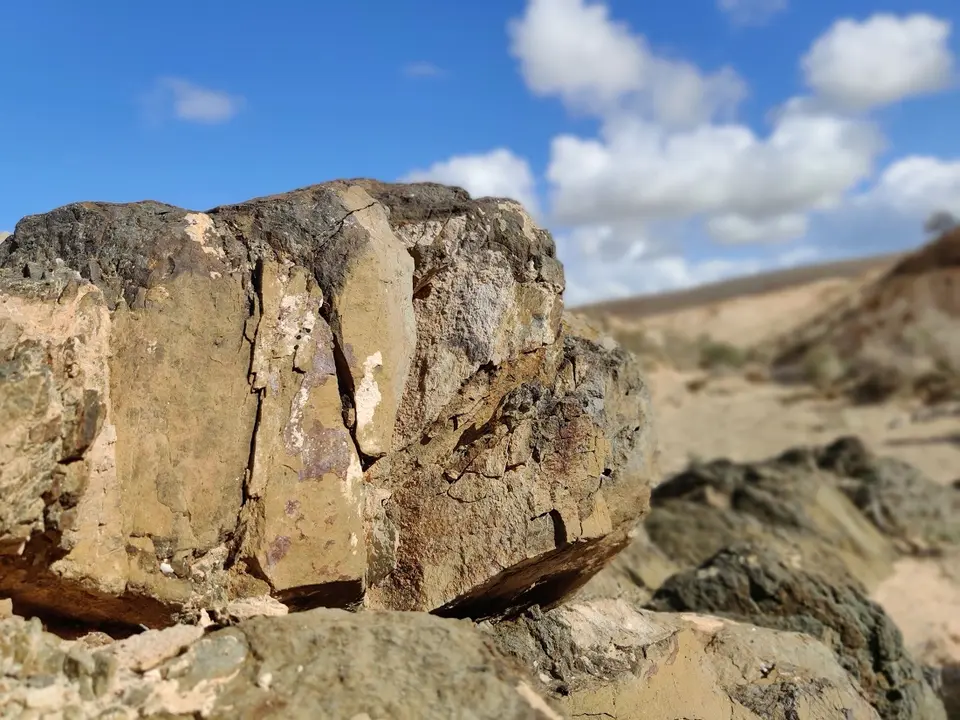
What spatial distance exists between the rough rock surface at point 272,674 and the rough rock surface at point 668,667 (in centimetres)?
57

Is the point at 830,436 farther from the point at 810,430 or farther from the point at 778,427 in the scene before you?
the point at 778,427

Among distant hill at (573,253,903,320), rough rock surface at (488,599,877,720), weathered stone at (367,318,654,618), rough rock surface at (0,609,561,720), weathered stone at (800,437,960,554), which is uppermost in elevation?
distant hill at (573,253,903,320)

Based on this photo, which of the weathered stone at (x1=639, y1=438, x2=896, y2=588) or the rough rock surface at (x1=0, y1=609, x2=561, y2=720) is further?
the weathered stone at (x1=639, y1=438, x2=896, y2=588)

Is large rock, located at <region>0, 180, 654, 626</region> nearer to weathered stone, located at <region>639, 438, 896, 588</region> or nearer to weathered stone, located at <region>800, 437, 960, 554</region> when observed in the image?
weathered stone, located at <region>639, 438, 896, 588</region>

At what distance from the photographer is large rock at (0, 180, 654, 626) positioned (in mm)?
2377

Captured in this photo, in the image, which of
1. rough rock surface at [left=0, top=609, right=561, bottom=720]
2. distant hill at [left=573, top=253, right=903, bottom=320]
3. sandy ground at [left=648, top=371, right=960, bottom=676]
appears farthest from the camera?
A: distant hill at [left=573, top=253, right=903, bottom=320]

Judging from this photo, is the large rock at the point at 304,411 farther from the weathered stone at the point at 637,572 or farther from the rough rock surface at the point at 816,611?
the rough rock surface at the point at 816,611

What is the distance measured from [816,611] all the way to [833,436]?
9533 mm

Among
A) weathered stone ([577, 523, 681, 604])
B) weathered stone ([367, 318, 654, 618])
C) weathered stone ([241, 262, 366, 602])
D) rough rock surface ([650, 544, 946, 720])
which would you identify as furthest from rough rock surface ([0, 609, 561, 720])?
rough rock surface ([650, 544, 946, 720])

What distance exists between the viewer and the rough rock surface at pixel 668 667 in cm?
279

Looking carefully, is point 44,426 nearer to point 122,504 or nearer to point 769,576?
point 122,504

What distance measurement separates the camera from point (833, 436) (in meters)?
13.0

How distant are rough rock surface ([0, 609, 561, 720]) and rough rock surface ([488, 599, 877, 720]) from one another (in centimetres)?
57

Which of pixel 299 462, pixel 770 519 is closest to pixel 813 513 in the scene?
pixel 770 519
